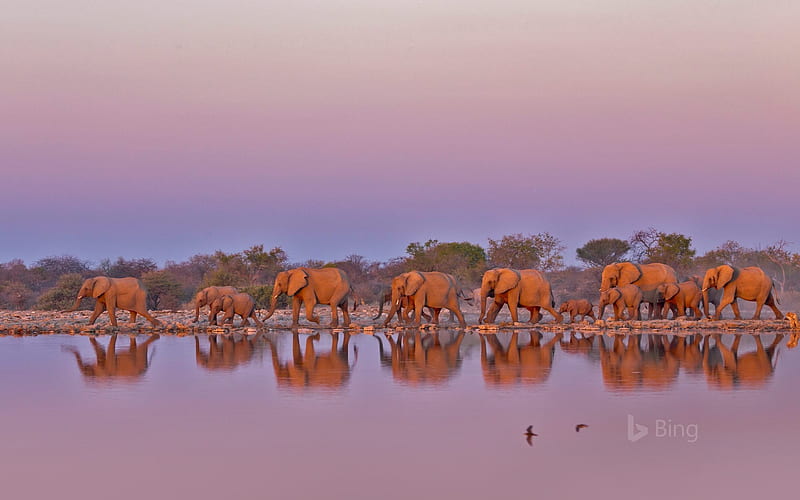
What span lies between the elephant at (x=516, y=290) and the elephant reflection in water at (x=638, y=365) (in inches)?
247

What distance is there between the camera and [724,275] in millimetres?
27422

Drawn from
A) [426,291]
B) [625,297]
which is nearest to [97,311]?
[426,291]

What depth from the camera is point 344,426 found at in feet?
32.6

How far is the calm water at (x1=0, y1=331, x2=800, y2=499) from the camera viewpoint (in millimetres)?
7688

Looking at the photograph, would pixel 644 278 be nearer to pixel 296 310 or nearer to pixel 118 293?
pixel 296 310

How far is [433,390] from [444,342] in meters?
8.35

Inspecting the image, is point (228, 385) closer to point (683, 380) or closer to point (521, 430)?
point (521, 430)

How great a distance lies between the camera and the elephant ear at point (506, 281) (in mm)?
27125

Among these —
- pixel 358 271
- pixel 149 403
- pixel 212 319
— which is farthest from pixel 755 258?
pixel 149 403

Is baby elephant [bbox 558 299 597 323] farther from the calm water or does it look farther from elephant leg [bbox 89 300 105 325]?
elephant leg [bbox 89 300 105 325]

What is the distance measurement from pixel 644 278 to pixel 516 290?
195 inches

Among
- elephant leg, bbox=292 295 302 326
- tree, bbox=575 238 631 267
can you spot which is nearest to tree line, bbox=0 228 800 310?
tree, bbox=575 238 631 267

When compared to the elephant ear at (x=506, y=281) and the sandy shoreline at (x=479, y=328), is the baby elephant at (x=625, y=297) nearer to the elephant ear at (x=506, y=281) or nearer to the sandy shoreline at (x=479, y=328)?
the sandy shoreline at (x=479, y=328)

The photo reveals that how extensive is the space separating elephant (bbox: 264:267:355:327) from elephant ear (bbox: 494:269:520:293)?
419cm
